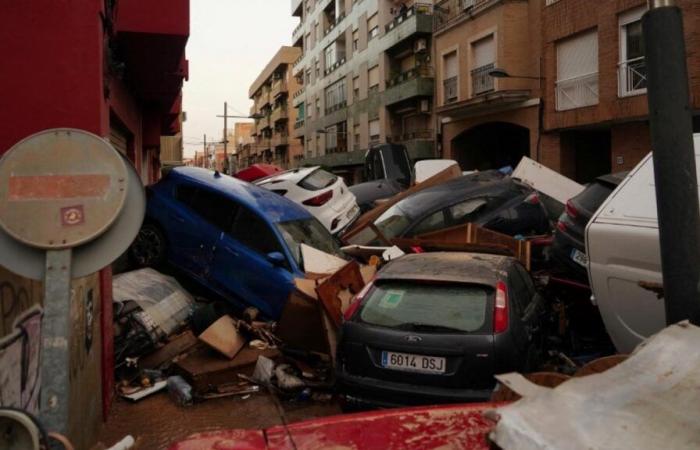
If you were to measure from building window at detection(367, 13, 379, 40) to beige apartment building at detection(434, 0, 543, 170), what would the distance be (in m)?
7.52

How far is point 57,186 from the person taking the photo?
2.46 meters

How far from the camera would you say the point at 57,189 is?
2455 millimetres

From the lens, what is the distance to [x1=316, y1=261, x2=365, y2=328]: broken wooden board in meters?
5.82

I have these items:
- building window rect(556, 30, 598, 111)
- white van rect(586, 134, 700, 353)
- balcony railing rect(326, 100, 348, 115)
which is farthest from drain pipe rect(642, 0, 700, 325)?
balcony railing rect(326, 100, 348, 115)

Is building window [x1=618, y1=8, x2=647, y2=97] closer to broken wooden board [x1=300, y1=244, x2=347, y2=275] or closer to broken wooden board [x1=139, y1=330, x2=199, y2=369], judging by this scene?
broken wooden board [x1=300, y1=244, x2=347, y2=275]

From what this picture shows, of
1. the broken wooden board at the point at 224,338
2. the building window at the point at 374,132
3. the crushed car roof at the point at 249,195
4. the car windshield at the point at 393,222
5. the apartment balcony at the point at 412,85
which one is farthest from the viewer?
the building window at the point at 374,132

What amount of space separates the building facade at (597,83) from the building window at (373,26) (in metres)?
15.7

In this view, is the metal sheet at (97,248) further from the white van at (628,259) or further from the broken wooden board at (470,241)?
the broken wooden board at (470,241)

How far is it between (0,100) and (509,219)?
7846 millimetres

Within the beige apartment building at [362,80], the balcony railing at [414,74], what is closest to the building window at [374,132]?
the beige apartment building at [362,80]

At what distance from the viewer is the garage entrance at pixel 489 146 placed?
2464 centimetres

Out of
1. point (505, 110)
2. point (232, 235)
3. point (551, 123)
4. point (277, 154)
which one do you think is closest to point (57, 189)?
point (232, 235)

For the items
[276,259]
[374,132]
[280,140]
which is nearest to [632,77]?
[276,259]

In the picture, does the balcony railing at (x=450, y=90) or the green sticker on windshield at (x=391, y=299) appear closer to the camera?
the green sticker on windshield at (x=391, y=299)
